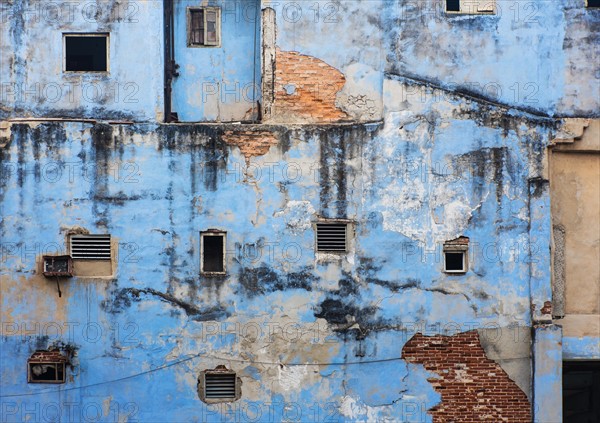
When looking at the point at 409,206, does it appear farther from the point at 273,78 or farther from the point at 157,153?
the point at 157,153

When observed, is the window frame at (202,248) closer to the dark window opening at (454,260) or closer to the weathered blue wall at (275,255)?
the weathered blue wall at (275,255)

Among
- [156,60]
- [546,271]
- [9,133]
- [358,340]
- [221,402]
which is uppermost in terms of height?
[156,60]

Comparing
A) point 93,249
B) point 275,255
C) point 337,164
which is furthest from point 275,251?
point 93,249

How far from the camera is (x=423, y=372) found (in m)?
15.1

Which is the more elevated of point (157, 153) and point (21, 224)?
point (157, 153)

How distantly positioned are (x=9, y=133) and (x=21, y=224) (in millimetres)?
1465

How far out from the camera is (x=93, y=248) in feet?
49.6

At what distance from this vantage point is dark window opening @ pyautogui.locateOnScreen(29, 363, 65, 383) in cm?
1494

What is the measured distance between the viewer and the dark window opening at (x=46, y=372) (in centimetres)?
1494

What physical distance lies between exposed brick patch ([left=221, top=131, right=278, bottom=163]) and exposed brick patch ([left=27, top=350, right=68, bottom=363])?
14.0 ft

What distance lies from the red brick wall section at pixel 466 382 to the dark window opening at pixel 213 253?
3.27 meters

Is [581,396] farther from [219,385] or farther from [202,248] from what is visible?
[202,248]

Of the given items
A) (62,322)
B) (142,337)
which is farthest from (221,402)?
(62,322)

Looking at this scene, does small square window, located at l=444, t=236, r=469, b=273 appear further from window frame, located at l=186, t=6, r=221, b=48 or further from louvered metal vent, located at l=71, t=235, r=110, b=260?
louvered metal vent, located at l=71, t=235, r=110, b=260
